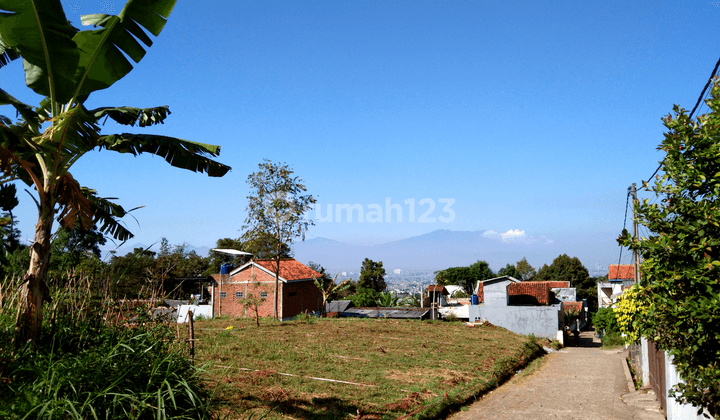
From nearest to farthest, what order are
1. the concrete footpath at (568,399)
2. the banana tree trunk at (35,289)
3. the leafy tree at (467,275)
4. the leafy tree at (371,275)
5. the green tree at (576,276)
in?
the banana tree trunk at (35,289) → the concrete footpath at (568,399) → the leafy tree at (371,275) → the green tree at (576,276) → the leafy tree at (467,275)

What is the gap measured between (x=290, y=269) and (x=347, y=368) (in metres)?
25.7

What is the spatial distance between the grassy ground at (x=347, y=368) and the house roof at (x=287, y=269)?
45.3ft

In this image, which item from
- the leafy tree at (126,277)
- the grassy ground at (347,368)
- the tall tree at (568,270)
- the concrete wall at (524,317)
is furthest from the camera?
the tall tree at (568,270)

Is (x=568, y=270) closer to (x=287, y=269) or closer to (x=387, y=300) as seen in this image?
(x=387, y=300)

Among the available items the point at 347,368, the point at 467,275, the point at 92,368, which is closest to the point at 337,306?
the point at 347,368

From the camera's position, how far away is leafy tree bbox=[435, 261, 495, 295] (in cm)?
8988

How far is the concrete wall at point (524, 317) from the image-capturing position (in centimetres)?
3431

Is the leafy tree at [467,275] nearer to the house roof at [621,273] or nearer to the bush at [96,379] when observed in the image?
the house roof at [621,273]

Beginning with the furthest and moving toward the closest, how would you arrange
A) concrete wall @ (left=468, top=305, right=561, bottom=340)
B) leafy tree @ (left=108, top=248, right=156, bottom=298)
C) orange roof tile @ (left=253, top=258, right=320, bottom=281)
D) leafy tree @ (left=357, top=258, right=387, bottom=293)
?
leafy tree @ (left=357, top=258, right=387, bottom=293) < orange roof tile @ (left=253, top=258, right=320, bottom=281) < concrete wall @ (left=468, top=305, right=561, bottom=340) < leafy tree @ (left=108, top=248, right=156, bottom=298)

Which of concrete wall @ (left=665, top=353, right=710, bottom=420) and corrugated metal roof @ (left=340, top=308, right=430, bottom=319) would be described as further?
corrugated metal roof @ (left=340, top=308, right=430, bottom=319)

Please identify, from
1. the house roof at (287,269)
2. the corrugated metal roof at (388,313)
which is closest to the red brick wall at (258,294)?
the house roof at (287,269)

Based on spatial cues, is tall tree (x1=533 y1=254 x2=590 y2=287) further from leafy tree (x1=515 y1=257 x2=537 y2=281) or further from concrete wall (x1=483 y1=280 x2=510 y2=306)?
concrete wall (x1=483 y1=280 x2=510 y2=306)

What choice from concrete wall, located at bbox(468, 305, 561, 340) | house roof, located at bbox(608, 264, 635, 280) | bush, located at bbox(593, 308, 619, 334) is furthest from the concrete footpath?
house roof, located at bbox(608, 264, 635, 280)

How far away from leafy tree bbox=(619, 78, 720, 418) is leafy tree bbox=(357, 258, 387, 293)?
62.6 meters
